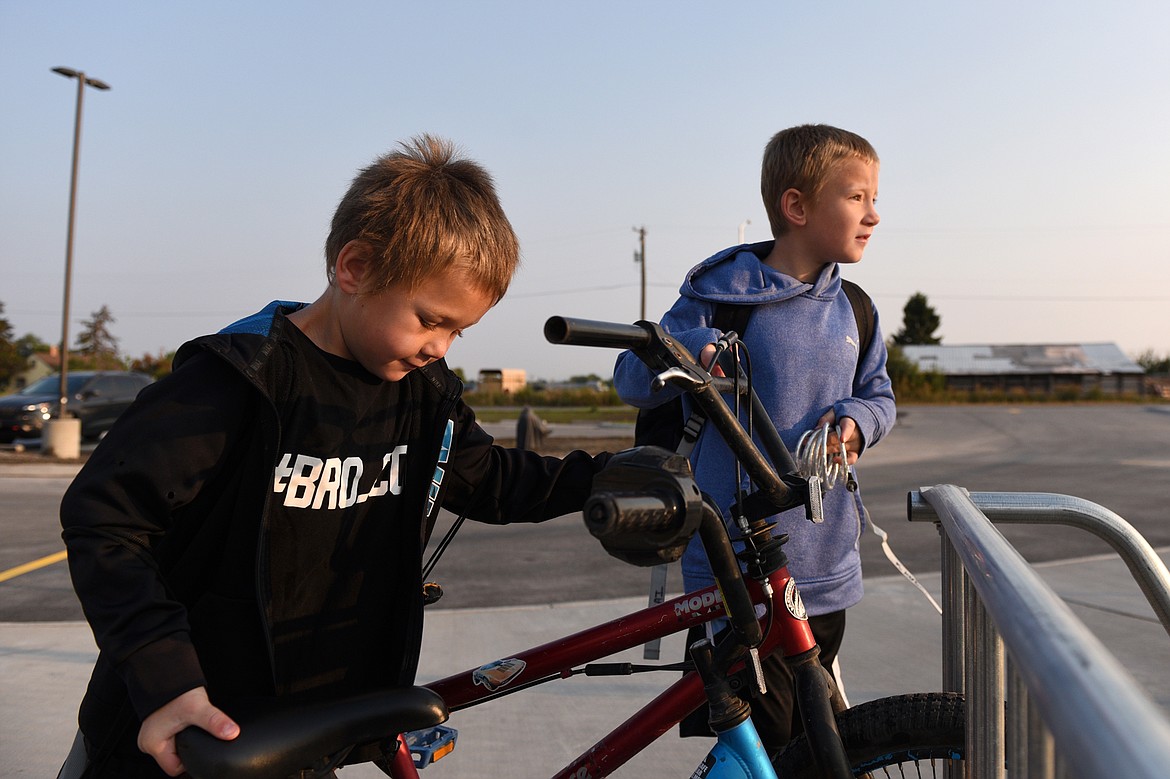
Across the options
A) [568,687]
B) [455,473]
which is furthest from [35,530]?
[455,473]

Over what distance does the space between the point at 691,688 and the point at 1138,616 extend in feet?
14.9

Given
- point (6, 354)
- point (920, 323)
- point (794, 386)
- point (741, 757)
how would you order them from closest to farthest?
point (741, 757)
point (794, 386)
point (6, 354)
point (920, 323)

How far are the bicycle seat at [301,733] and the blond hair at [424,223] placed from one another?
0.72 m

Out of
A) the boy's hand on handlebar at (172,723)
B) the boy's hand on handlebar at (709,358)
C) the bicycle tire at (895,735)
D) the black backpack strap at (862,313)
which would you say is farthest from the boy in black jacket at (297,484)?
the black backpack strap at (862,313)

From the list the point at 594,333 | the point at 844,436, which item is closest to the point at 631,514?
the point at 594,333

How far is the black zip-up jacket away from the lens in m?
1.47

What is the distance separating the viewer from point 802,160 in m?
2.53

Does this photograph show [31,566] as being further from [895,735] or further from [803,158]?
[895,735]

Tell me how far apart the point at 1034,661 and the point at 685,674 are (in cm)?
124

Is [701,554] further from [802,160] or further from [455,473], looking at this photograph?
[802,160]

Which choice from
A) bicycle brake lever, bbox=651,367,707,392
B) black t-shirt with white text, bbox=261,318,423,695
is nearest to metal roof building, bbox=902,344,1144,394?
black t-shirt with white text, bbox=261,318,423,695

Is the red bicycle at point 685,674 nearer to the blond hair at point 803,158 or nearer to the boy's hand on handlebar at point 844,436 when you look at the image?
the boy's hand on handlebar at point 844,436

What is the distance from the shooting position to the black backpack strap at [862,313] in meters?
2.65

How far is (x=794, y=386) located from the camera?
2.42 m
